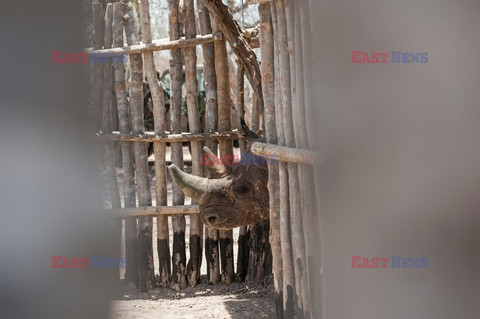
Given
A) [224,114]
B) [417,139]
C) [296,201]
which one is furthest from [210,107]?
[417,139]

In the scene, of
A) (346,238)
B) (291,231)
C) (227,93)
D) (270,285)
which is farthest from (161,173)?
(346,238)

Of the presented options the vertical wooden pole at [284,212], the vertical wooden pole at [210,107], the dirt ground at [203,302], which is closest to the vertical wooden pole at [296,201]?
the vertical wooden pole at [284,212]

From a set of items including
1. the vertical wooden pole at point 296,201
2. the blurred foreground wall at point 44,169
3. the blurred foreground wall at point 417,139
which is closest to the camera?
the blurred foreground wall at point 44,169

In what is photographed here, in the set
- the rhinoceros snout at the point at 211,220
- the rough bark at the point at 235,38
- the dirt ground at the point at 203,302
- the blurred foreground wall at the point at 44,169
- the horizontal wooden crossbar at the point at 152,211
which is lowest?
the dirt ground at the point at 203,302

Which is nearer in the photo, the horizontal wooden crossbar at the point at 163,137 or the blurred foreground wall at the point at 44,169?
the blurred foreground wall at the point at 44,169

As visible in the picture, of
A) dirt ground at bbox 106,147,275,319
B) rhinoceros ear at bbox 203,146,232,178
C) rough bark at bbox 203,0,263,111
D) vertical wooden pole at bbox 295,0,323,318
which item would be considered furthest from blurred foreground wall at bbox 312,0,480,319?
rough bark at bbox 203,0,263,111

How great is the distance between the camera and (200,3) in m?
6.21

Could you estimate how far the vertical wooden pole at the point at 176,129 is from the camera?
6.31 meters

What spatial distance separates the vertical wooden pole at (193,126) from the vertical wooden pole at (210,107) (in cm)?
9

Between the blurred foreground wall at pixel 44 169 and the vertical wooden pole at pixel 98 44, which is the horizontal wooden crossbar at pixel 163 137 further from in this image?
the blurred foreground wall at pixel 44 169

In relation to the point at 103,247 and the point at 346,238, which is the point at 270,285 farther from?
the point at 103,247

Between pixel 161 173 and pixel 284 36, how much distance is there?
296 centimetres

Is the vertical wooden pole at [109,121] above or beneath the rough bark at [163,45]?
beneath

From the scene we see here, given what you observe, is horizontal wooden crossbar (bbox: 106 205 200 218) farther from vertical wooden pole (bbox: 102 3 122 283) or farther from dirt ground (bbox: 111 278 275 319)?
dirt ground (bbox: 111 278 275 319)
